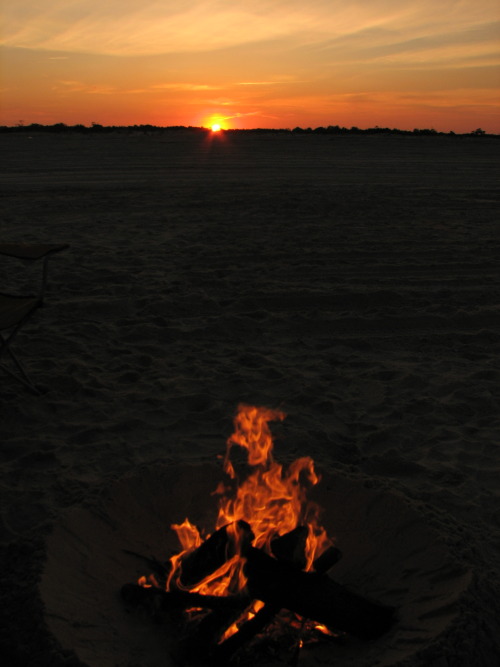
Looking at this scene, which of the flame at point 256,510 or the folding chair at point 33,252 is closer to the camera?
the flame at point 256,510

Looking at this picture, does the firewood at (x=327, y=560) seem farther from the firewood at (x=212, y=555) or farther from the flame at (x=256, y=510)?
the firewood at (x=212, y=555)

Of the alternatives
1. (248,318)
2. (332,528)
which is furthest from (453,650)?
(248,318)

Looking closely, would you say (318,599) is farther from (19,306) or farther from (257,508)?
(19,306)

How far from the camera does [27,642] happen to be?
198 centimetres

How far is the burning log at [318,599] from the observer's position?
6.75 feet

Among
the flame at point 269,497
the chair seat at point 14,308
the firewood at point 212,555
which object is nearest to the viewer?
the firewood at point 212,555

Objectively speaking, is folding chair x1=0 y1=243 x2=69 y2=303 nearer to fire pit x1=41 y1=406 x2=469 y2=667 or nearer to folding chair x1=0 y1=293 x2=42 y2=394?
folding chair x1=0 y1=293 x2=42 y2=394

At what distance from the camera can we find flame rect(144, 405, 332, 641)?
2223 mm

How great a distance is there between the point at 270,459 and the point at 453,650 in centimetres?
132

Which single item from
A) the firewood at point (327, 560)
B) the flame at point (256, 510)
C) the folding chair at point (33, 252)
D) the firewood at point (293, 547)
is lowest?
the flame at point (256, 510)

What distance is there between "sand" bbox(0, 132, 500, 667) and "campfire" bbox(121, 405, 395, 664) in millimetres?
72

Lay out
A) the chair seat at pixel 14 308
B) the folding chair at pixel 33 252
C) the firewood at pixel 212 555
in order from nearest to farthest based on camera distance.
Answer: the firewood at pixel 212 555
the chair seat at pixel 14 308
the folding chair at pixel 33 252

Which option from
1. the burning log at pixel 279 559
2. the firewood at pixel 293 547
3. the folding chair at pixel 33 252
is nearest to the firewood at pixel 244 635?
the burning log at pixel 279 559

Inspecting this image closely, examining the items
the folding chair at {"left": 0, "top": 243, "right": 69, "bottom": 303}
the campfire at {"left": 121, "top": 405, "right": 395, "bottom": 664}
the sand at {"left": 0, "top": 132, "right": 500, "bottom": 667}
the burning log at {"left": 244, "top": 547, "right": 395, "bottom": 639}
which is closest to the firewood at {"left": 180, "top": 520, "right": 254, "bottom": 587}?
the campfire at {"left": 121, "top": 405, "right": 395, "bottom": 664}
